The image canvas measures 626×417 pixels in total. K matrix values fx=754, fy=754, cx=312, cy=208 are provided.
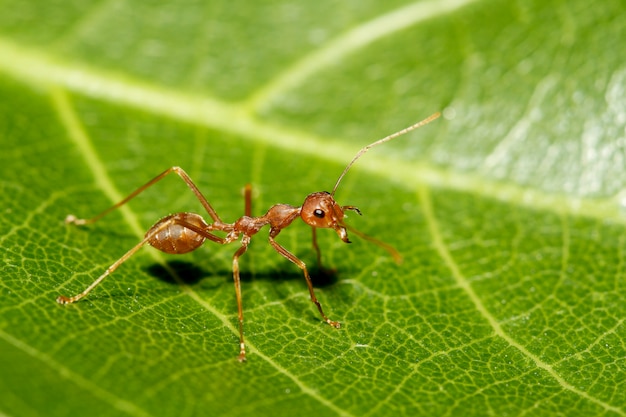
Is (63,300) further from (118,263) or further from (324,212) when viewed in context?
(324,212)

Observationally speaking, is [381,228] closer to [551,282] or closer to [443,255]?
[443,255]

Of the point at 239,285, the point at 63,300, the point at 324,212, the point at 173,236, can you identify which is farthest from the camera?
the point at 324,212

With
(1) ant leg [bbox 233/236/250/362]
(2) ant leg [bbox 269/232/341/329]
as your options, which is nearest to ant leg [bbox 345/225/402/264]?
(2) ant leg [bbox 269/232/341/329]

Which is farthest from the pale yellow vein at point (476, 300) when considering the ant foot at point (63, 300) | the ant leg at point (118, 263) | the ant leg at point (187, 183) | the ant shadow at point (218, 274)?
the ant foot at point (63, 300)

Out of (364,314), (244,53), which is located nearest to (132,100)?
(244,53)

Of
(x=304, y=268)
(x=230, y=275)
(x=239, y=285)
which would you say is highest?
(x=230, y=275)

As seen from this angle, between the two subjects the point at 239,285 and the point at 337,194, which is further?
the point at 337,194

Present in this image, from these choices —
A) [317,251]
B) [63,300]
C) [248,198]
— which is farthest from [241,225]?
[63,300]
